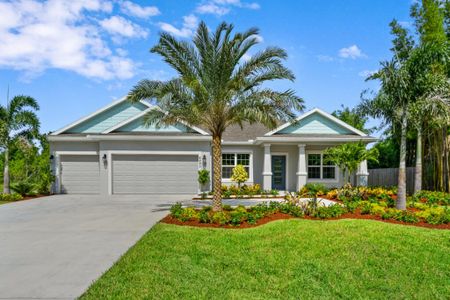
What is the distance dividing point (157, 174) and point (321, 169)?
9.84m

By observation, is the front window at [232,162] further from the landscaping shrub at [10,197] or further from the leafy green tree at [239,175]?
the landscaping shrub at [10,197]

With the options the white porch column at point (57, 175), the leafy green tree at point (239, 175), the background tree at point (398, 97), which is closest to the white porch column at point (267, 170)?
the leafy green tree at point (239, 175)

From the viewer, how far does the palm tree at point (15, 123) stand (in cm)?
1650

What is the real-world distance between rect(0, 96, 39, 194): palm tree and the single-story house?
126 centimetres

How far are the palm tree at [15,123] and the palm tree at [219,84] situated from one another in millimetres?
10355

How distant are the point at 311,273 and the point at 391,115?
863 centimetres

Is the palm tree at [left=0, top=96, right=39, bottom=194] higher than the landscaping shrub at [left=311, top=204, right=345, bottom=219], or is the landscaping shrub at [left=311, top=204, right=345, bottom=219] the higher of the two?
the palm tree at [left=0, top=96, right=39, bottom=194]

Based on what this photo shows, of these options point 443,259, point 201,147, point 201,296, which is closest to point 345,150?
point 201,147

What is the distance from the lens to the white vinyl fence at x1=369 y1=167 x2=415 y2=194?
17.5 meters

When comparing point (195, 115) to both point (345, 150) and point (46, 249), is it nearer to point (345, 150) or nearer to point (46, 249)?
point (46, 249)

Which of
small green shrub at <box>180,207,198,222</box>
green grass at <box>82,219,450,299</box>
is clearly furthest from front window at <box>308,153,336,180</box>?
small green shrub at <box>180,207,198,222</box>

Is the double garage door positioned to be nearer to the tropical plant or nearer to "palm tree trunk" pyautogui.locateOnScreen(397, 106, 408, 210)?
the tropical plant

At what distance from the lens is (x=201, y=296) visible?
13.4 ft

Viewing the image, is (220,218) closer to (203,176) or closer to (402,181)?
(402,181)
